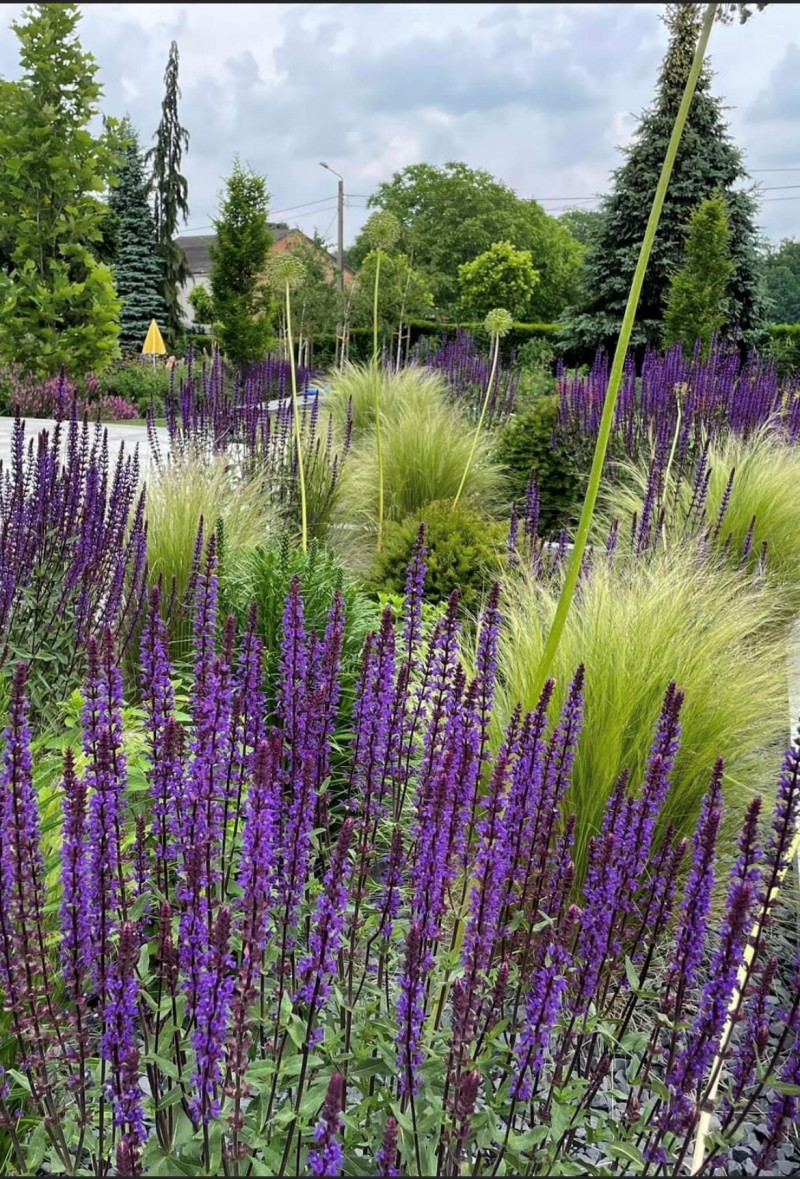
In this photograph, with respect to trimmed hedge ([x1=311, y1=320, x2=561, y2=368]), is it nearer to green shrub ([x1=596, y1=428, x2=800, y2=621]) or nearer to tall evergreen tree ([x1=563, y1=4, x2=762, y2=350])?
tall evergreen tree ([x1=563, y1=4, x2=762, y2=350])

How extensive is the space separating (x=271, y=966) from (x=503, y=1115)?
1.64 feet

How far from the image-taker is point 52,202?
15828 mm

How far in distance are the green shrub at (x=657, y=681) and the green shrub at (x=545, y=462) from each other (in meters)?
4.08

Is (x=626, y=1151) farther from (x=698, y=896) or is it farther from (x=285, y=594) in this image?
(x=285, y=594)

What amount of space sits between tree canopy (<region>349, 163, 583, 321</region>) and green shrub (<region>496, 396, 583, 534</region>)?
4713 cm

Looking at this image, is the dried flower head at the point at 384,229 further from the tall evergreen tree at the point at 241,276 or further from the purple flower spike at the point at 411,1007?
the tall evergreen tree at the point at 241,276

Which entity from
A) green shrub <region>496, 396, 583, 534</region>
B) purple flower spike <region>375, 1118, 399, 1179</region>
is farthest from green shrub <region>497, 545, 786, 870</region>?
green shrub <region>496, 396, 583, 534</region>

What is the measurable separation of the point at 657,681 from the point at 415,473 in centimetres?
459

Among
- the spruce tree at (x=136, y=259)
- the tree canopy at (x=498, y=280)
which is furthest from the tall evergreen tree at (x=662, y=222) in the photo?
the spruce tree at (x=136, y=259)

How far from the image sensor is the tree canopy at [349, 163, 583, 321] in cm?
5481

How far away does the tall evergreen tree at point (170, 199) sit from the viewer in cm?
3566

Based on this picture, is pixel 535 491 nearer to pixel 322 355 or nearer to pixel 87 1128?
pixel 87 1128

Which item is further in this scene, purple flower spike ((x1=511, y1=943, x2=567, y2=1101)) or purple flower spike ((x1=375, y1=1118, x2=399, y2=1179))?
purple flower spike ((x1=511, y1=943, x2=567, y2=1101))

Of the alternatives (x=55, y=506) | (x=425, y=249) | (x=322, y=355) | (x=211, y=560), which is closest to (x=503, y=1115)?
(x=211, y=560)
